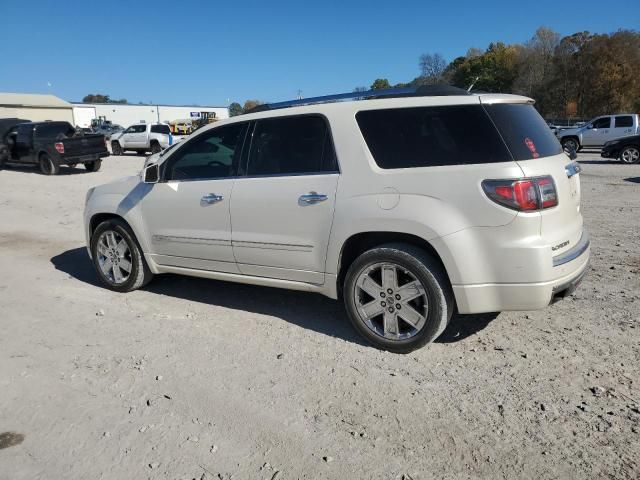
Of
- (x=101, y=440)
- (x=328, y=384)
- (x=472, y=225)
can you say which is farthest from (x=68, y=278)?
(x=472, y=225)

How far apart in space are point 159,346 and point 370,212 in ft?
6.58

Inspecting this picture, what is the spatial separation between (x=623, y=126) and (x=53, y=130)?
77.4 ft

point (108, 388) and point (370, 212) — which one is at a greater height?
point (370, 212)

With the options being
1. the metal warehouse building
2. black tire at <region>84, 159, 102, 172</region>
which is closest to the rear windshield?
black tire at <region>84, 159, 102, 172</region>

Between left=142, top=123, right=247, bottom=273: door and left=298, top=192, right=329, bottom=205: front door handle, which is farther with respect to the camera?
left=142, top=123, right=247, bottom=273: door

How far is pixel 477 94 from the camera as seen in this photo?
3652 mm

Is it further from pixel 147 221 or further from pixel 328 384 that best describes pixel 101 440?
pixel 147 221

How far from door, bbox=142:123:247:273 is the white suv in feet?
0.05

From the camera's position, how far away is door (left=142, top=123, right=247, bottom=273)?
460 cm

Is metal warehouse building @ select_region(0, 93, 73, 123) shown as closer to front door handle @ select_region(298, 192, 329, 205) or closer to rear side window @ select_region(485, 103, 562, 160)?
front door handle @ select_region(298, 192, 329, 205)

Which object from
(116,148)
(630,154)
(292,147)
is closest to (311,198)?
(292,147)

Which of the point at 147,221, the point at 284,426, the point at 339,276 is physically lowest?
the point at 284,426

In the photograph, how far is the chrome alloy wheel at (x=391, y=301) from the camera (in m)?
3.74

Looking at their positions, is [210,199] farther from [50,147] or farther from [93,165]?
[93,165]
